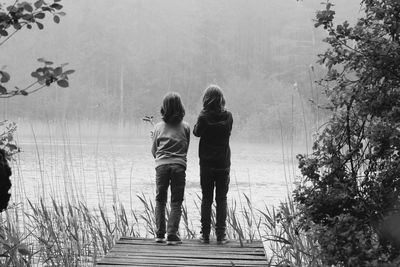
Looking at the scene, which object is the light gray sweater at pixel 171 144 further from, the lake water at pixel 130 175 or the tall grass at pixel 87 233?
the lake water at pixel 130 175

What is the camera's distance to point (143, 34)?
41500 mm

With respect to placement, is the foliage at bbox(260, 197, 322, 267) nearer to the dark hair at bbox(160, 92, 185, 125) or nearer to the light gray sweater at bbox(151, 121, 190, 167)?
the light gray sweater at bbox(151, 121, 190, 167)

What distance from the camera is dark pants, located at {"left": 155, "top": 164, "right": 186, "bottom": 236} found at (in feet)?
13.3

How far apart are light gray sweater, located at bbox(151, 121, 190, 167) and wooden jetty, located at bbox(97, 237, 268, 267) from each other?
539 mm

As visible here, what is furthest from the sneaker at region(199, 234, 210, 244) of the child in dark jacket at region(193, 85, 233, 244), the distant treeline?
the distant treeline

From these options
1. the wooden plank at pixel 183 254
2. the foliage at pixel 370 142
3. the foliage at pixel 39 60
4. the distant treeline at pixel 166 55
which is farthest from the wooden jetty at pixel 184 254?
the distant treeline at pixel 166 55

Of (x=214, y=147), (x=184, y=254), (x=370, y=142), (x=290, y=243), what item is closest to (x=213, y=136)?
(x=214, y=147)

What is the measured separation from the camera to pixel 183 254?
3.63 m

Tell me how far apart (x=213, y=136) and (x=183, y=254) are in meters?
0.82

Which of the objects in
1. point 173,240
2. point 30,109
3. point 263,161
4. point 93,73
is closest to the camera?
point 173,240

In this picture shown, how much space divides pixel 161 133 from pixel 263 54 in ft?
120

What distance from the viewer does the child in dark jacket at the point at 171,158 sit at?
4047 mm

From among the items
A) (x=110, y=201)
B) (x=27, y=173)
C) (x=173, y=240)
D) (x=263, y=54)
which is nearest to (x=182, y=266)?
(x=173, y=240)

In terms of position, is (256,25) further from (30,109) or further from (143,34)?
(30,109)
